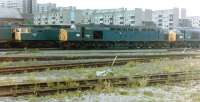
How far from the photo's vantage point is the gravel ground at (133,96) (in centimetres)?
1122

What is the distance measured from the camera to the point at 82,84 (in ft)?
43.5

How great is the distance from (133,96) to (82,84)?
6.47ft

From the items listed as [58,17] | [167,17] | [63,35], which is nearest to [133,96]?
[63,35]

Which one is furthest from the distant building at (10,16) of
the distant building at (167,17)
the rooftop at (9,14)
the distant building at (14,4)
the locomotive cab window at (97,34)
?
the distant building at (167,17)

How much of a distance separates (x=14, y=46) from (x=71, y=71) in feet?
71.8

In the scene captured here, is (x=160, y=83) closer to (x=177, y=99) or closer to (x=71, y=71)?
(x=177, y=99)

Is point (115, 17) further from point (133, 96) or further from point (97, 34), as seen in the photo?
point (133, 96)

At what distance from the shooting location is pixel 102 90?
12750 millimetres

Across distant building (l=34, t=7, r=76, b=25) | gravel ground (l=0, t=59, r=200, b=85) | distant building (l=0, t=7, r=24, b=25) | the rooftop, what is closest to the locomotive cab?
gravel ground (l=0, t=59, r=200, b=85)

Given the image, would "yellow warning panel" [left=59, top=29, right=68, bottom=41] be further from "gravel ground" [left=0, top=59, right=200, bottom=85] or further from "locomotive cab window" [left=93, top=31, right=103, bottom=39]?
"gravel ground" [left=0, top=59, right=200, bottom=85]

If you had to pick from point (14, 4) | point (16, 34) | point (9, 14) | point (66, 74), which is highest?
point (14, 4)

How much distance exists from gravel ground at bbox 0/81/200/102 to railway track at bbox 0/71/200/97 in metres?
0.34

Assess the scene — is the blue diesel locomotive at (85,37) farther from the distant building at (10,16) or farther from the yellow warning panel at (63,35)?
the distant building at (10,16)

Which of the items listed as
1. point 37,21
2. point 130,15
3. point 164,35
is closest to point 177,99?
point 164,35
